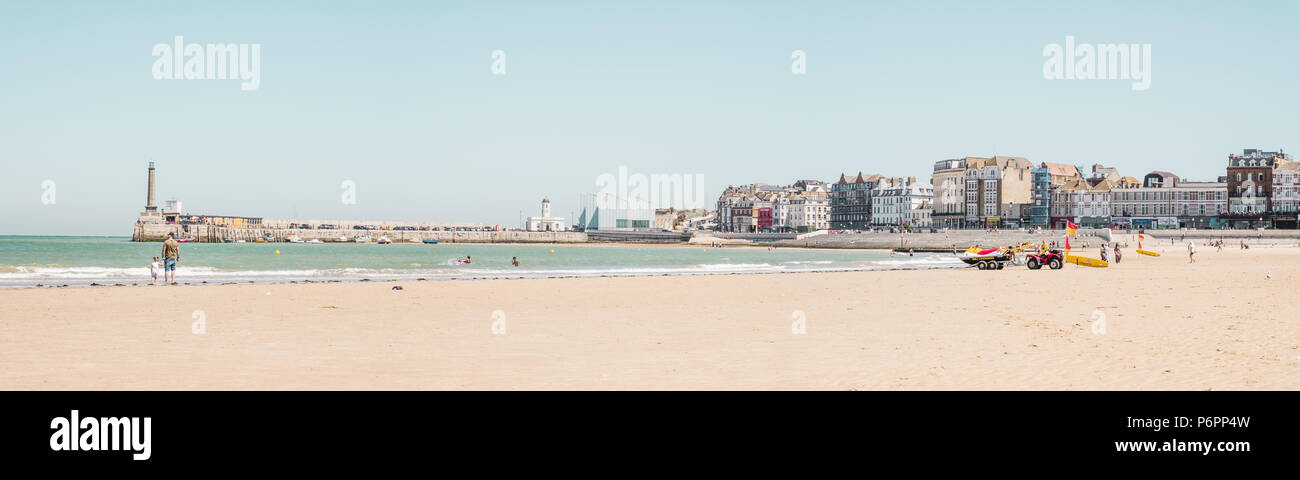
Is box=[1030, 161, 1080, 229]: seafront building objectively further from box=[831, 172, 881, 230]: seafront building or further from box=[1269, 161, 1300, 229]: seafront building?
box=[831, 172, 881, 230]: seafront building

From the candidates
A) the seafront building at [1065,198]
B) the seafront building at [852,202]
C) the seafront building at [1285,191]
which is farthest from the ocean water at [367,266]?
the seafront building at [852,202]

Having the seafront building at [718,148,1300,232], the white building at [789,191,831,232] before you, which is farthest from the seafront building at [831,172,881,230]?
the white building at [789,191,831,232]

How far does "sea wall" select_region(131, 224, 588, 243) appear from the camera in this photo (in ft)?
486

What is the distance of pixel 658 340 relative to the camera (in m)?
12.6

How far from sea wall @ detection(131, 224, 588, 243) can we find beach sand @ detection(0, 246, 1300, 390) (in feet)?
460

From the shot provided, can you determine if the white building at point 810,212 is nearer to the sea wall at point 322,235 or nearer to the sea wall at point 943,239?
the sea wall at point 322,235

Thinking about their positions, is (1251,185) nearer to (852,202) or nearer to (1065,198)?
(1065,198)

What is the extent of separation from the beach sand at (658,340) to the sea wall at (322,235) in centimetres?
14031

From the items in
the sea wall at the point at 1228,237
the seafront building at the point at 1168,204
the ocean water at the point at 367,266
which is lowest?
the ocean water at the point at 367,266

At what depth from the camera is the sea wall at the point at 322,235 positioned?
486 feet
